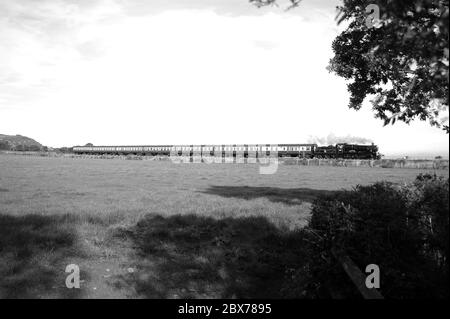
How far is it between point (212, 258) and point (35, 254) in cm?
426

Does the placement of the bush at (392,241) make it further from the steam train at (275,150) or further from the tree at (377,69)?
the steam train at (275,150)

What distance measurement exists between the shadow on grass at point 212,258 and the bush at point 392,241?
122 centimetres

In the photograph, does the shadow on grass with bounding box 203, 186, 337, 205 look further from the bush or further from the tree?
the bush

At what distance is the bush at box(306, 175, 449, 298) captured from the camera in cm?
532

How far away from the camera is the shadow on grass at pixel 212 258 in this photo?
7.70 m

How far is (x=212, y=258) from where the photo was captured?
9.12 m

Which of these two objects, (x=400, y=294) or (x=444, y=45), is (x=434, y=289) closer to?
(x=400, y=294)

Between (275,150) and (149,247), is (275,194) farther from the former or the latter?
(275,150)

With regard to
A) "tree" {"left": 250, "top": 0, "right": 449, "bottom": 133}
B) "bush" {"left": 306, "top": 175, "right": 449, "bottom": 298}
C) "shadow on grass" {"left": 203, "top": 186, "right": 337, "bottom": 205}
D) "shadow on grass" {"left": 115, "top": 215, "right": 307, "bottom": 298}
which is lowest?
"shadow on grass" {"left": 115, "top": 215, "right": 307, "bottom": 298}

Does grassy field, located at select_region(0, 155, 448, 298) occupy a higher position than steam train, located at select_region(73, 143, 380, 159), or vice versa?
steam train, located at select_region(73, 143, 380, 159)

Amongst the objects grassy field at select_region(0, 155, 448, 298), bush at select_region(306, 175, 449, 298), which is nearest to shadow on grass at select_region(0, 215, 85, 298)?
grassy field at select_region(0, 155, 448, 298)

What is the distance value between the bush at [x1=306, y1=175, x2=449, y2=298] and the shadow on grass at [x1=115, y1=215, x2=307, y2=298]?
1222 millimetres

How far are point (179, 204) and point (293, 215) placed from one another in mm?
4379
